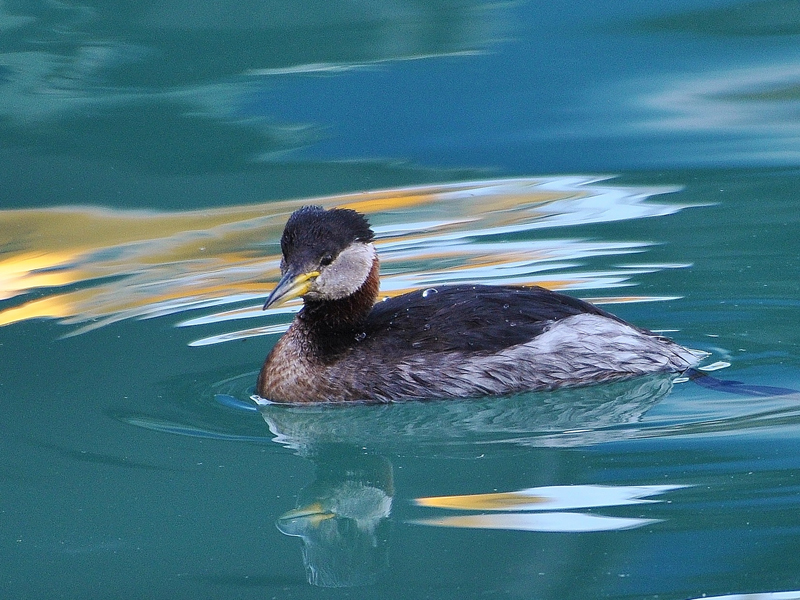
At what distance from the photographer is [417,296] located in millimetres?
6031

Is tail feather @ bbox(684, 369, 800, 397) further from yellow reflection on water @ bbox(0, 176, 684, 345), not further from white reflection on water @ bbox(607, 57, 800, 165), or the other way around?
white reflection on water @ bbox(607, 57, 800, 165)

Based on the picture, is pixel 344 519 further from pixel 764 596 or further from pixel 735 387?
pixel 735 387

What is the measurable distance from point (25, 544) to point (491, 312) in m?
2.22

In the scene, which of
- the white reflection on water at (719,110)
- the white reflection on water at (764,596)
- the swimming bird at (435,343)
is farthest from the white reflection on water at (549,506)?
the white reflection on water at (719,110)

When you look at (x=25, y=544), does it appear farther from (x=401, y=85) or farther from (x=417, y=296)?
(x=401, y=85)

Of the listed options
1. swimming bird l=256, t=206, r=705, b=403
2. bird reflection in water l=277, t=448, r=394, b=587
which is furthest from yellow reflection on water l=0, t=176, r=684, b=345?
bird reflection in water l=277, t=448, r=394, b=587

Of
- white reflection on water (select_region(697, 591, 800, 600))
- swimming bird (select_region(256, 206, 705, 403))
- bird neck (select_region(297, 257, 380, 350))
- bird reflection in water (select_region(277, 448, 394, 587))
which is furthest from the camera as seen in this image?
bird neck (select_region(297, 257, 380, 350))

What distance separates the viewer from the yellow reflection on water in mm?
7266

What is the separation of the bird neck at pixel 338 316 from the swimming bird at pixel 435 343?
1 cm

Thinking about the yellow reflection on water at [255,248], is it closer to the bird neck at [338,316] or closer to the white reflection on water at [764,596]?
the bird neck at [338,316]

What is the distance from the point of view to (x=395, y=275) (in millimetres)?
7512

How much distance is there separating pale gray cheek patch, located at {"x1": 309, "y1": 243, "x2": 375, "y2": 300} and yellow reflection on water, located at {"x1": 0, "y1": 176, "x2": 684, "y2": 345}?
980 mm

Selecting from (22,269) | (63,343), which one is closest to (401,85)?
(22,269)

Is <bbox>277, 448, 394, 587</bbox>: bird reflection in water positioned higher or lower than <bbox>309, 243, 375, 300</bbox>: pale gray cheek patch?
lower
